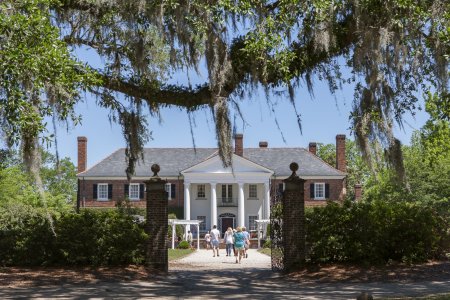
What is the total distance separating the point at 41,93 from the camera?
10.4 meters

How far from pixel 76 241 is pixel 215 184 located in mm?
31908

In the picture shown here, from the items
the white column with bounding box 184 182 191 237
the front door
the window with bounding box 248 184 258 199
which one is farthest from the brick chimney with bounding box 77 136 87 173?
the window with bounding box 248 184 258 199

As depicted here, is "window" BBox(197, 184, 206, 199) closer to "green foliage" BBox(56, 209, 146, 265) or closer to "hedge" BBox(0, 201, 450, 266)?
"hedge" BBox(0, 201, 450, 266)

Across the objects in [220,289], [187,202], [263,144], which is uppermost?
[263,144]

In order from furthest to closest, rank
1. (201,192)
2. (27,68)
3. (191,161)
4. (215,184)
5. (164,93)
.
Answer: (191,161), (201,192), (215,184), (164,93), (27,68)

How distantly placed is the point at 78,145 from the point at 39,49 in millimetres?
38605

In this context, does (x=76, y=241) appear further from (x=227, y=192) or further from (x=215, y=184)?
(x=227, y=192)

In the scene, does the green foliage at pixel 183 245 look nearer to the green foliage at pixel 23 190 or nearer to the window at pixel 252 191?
the green foliage at pixel 23 190

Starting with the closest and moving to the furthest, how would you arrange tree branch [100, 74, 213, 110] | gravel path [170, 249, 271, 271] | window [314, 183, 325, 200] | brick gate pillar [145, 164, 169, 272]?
tree branch [100, 74, 213, 110]
brick gate pillar [145, 164, 169, 272]
gravel path [170, 249, 271, 271]
window [314, 183, 325, 200]

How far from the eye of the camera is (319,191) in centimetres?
4900

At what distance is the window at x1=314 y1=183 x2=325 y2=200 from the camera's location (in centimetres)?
4894

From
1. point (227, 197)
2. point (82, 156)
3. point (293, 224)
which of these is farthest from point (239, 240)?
point (82, 156)

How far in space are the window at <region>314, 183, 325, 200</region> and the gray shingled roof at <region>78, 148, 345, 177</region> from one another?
870mm

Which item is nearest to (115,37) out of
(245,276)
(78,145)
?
(245,276)
